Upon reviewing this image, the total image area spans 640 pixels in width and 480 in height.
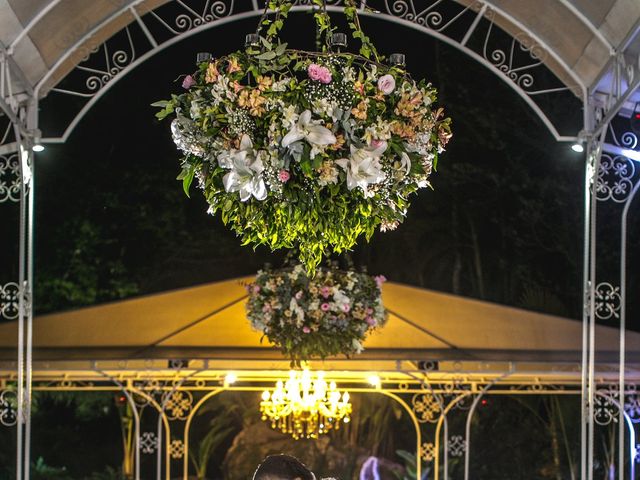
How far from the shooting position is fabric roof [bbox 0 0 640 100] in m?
6.64

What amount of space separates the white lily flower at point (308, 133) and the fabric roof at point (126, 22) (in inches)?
126

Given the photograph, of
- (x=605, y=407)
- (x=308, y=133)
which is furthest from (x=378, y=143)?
(x=605, y=407)

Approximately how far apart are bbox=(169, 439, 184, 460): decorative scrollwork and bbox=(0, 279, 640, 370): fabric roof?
127cm

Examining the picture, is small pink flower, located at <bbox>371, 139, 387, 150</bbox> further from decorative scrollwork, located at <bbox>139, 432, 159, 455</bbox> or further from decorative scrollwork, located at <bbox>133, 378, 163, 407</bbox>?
decorative scrollwork, located at <bbox>139, 432, 159, 455</bbox>

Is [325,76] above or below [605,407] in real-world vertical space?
above

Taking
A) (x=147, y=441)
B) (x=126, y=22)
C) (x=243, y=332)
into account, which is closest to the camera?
(x=126, y=22)

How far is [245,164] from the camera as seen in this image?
387 centimetres

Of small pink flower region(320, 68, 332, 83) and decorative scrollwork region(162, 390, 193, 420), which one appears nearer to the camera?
small pink flower region(320, 68, 332, 83)

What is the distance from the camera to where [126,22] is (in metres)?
7.43

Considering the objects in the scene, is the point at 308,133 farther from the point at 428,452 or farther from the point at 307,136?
the point at 428,452

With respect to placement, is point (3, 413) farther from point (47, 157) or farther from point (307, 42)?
point (307, 42)

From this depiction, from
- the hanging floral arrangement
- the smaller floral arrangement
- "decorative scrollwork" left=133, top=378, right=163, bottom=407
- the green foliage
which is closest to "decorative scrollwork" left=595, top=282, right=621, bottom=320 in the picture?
the smaller floral arrangement

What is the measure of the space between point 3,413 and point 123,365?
Answer: 41.7 inches

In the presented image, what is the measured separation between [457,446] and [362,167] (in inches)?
240
